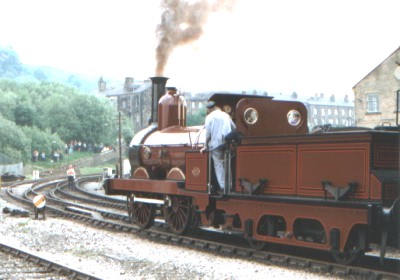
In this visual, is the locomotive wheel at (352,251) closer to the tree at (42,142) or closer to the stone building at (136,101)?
the tree at (42,142)

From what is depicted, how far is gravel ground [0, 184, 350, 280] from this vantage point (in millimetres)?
9205

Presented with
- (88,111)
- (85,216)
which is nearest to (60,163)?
(88,111)

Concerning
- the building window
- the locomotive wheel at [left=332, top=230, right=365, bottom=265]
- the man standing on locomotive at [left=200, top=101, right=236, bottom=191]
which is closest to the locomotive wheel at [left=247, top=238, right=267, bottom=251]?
the man standing on locomotive at [left=200, top=101, right=236, bottom=191]

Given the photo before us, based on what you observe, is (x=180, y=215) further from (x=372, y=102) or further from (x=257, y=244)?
(x=372, y=102)

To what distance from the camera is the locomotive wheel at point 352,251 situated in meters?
9.08

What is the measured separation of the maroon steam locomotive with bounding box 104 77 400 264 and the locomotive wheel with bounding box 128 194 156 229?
0.02 m

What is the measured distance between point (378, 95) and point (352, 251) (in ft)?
90.4

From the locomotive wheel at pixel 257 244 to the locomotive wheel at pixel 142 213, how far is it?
355cm

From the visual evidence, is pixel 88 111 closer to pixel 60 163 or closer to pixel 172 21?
pixel 60 163

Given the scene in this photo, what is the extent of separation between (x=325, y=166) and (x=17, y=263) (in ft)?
16.3

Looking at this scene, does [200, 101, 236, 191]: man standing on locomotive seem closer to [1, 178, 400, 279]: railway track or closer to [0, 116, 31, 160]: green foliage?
[1, 178, 400, 279]: railway track

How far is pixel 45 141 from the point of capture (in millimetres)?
67125

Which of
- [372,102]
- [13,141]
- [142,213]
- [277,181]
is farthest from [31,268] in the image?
[13,141]

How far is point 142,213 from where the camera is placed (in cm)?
1472
